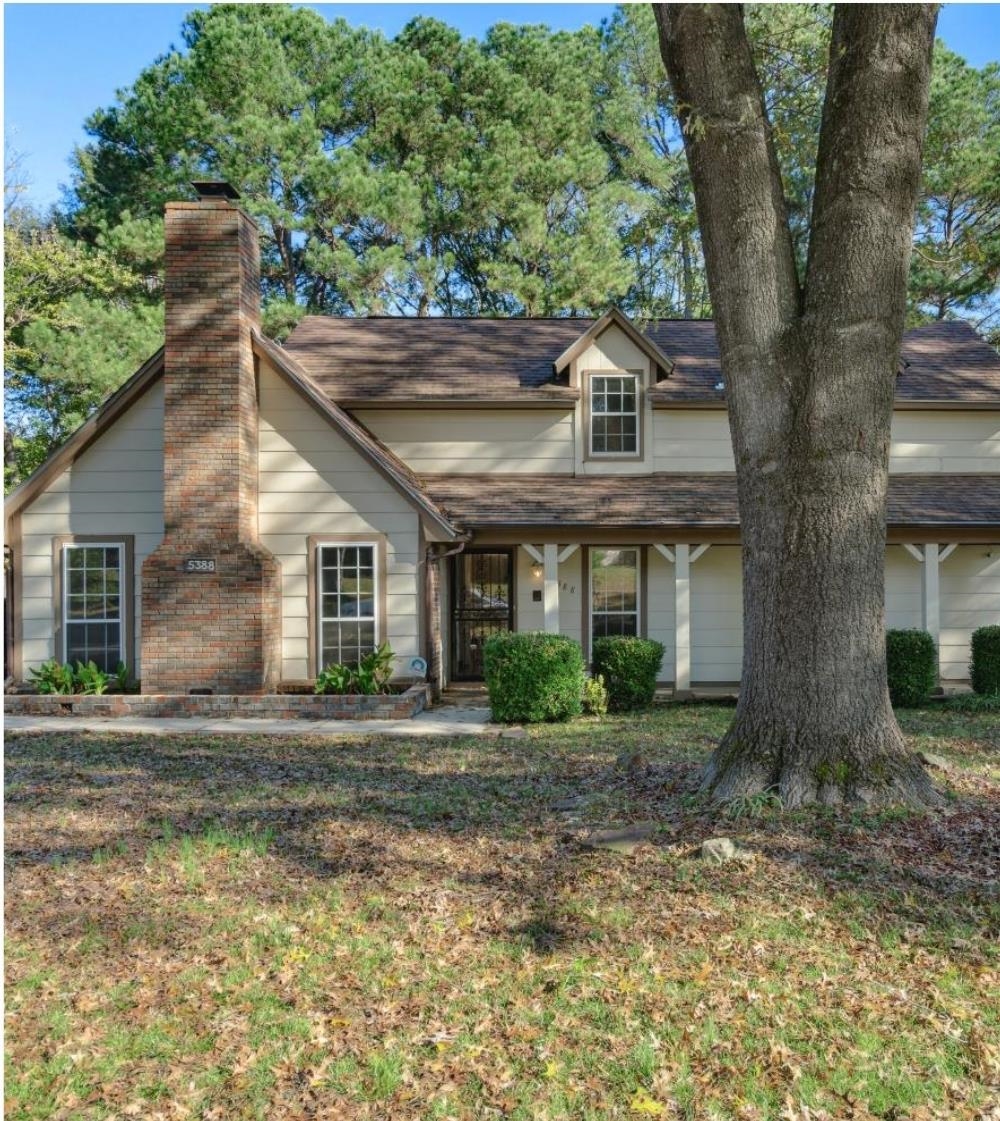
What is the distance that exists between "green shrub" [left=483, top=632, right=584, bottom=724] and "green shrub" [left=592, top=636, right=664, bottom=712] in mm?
1306

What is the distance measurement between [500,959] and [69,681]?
33.2ft

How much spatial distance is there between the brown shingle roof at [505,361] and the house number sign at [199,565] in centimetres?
431

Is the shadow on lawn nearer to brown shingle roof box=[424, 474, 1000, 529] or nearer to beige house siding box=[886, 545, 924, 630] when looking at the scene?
brown shingle roof box=[424, 474, 1000, 529]

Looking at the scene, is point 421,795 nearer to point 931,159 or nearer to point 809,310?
point 809,310

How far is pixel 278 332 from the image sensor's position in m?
25.8

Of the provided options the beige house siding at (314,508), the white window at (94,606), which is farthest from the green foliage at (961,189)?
the white window at (94,606)

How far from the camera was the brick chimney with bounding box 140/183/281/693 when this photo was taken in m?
12.2

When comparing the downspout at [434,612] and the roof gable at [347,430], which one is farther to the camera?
the downspout at [434,612]

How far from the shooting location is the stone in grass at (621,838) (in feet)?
18.0

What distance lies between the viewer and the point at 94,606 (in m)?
13.2

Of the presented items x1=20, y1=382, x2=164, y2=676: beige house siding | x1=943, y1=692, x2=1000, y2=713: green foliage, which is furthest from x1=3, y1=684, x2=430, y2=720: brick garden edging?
x1=943, y1=692, x2=1000, y2=713: green foliage

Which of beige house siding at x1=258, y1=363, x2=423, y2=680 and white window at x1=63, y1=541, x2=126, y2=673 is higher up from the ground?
beige house siding at x1=258, y1=363, x2=423, y2=680

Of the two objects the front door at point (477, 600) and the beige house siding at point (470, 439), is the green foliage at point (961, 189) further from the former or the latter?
the front door at point (477, 600)

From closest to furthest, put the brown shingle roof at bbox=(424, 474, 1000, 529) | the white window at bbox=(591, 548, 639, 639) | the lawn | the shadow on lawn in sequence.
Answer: the lawn
the shadow on lawn
the brown shingle roof at bbox=(424, 474, 1000, 529)
the white window at bbox=(591, 548, 639, 639)
